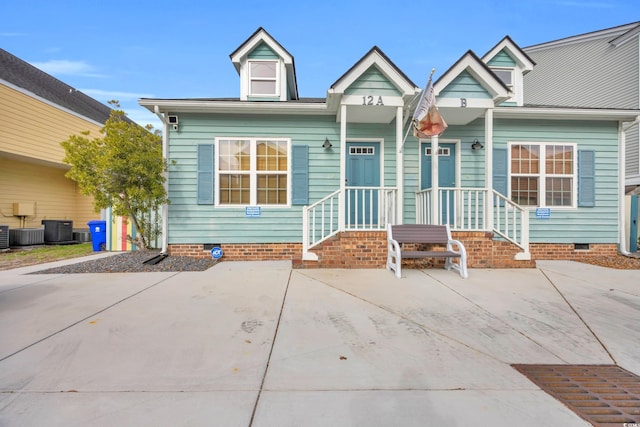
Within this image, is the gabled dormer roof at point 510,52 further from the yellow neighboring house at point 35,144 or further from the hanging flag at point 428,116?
the yellow neighboring house at point 35,144

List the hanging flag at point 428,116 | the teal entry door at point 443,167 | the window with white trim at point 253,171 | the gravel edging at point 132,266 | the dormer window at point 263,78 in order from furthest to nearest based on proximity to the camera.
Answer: the dormer window at point 263,78 < the teal entry door at point 443,167 < the window with white trim at point 253,171 < the gravel edging at point 132,266 < the hanging flag at point 428,116

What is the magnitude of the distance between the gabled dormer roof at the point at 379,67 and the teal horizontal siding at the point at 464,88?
758mm

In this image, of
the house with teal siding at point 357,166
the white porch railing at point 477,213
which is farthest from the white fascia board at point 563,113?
the white porch railing at point 477,213

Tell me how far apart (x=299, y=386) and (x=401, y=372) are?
730mm

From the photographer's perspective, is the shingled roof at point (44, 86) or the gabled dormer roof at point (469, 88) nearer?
the gabled dormer roof at point (469, 88)

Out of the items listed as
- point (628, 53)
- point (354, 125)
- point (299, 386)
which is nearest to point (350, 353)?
point (299, 386)

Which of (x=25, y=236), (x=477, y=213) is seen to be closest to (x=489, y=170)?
(x=477, y=213)

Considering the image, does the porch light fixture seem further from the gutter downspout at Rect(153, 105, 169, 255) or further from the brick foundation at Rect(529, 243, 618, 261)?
the gutter downspout at Rect(153, 105, 169, 255)

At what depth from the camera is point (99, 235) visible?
26.6 ft

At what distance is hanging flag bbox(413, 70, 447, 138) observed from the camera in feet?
16.6

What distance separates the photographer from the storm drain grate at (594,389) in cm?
163

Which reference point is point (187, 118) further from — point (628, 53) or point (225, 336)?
point (628, 53)

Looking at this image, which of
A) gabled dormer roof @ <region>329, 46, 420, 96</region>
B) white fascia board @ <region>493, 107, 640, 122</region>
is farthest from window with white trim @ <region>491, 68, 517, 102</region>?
gabled dormer roof @ <region>329, 46, 420, 96</region>

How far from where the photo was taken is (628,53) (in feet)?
33.3
